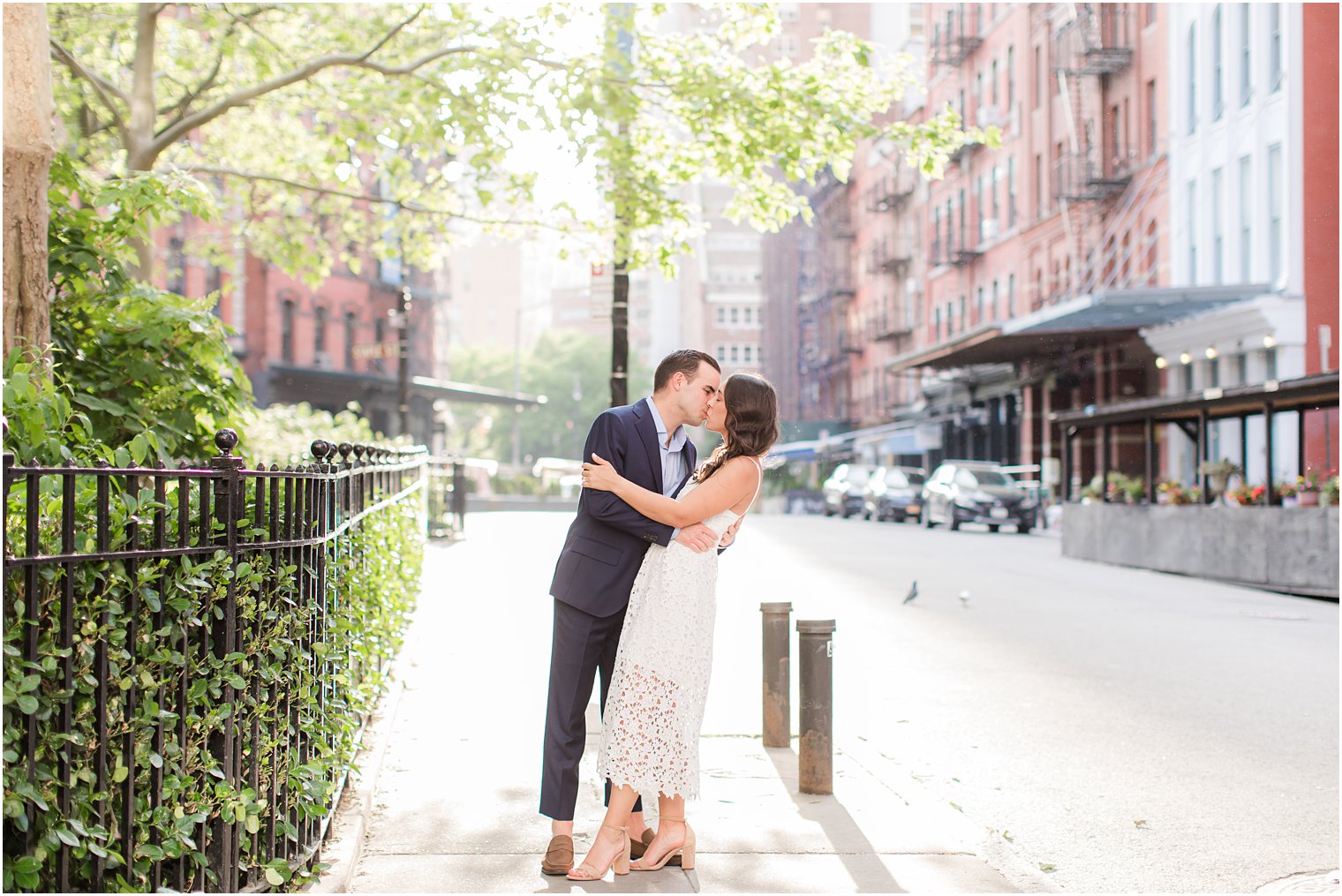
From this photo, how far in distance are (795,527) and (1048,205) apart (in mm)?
13710

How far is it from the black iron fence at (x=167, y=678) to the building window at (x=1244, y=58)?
94.4 ft

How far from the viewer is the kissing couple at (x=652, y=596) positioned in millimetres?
4910

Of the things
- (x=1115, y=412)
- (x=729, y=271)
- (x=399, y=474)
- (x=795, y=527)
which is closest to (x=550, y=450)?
(x=729, y=271)

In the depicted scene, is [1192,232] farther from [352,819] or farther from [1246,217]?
[352,819]

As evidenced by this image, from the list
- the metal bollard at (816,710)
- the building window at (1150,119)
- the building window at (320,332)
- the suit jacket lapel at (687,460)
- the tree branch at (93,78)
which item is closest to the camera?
the suit jacket lapel at (687,460)

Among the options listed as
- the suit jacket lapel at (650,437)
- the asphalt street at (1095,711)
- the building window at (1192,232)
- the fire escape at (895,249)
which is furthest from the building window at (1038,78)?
the suit jacket lapel at (650,437)

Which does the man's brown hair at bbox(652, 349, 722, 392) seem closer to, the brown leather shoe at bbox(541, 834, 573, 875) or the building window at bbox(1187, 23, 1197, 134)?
the brown leather shoe at bbox(541, 834, 573, 875)

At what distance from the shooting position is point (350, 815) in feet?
17.6

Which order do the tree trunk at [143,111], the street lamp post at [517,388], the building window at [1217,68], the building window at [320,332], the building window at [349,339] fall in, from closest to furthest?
the tree trunk at [143,111] → the building window at [1217,68] → the building window at [320,332] → the building window at [349,339] → the street lamp post at [517,388]

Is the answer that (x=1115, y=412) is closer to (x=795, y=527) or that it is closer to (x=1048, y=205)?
(x=795, y=527)

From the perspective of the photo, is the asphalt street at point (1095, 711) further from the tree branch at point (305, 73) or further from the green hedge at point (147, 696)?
the tree branch at point (305, 73)

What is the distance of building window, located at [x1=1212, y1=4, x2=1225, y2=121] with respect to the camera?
31.3 m

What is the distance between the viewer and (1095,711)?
891 cm

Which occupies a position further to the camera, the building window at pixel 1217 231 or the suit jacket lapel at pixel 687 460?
the building window at pixel 1217 231
